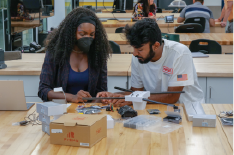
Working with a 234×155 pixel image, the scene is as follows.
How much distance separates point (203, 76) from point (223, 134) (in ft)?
4.06

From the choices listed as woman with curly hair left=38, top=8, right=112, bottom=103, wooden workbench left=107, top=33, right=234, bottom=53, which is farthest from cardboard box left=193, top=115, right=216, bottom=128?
wooden workbench left=107, top=33, right=234, bottom=53

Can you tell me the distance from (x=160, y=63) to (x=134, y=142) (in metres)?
0.85

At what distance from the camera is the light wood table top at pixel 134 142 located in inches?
53.5

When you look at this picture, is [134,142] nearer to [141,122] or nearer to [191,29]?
[141,122]

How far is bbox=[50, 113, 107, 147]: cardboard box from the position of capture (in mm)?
1358

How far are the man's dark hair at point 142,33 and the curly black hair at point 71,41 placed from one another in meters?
0.40

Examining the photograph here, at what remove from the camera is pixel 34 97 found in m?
2.84

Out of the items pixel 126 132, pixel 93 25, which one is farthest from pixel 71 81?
pixel 126 132

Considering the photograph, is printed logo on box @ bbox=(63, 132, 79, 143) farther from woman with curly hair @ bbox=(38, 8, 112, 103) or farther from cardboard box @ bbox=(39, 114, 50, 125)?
woman with curly hair @ bbox=(38, 8, 112, 103)

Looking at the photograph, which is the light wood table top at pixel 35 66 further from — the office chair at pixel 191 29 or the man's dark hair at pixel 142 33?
the office chair at pixel 191 29

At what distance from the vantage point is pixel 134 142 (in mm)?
1449

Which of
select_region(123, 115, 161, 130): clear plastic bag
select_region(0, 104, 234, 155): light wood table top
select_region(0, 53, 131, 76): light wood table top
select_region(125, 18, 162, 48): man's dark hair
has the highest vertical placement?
select_region(125, 18, 162, 48): man's dark hair

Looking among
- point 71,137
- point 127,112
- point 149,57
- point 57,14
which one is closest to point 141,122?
point 127,112

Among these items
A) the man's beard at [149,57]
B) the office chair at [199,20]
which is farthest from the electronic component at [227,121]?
the office chair at [199,20]
